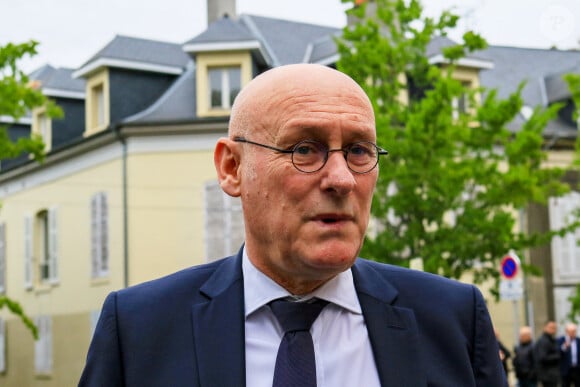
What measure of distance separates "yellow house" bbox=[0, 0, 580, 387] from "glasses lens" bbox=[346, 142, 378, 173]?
2327 centimetres

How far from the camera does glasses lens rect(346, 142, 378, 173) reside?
2467 mm

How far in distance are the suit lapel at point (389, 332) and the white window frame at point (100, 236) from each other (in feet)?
90.6

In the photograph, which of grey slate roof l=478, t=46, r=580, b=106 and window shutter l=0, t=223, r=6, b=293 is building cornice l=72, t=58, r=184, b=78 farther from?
grey slate roof l=478, t=46, r=580, b=106

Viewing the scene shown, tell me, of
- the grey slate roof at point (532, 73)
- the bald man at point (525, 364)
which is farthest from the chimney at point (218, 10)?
the bald man at point (525, 364)

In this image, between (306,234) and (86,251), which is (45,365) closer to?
(86,251)

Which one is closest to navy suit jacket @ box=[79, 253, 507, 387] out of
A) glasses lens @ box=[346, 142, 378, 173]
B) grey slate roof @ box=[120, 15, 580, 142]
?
glasses lens @ box=[346, 142, 378, 173]

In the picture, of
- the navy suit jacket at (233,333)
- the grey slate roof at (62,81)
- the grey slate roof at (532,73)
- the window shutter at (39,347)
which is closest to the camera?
the navy suit jacket at (233,333)

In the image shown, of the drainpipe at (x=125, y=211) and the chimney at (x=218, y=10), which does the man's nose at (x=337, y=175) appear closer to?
the drainpipe at (x=125, y=211)

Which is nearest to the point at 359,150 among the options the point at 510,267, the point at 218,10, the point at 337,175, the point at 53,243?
the point at 337,175

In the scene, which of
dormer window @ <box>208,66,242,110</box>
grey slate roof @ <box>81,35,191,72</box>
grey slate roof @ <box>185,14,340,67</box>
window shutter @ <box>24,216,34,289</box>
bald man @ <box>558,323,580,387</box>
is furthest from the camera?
window shutter @ <box>24,216,34,289</box>

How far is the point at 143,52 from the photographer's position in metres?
31.7

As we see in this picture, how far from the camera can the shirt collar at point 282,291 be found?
259 centimetres

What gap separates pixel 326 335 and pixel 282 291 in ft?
0.48

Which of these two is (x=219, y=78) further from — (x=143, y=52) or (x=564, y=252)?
(x=564, y=252)
